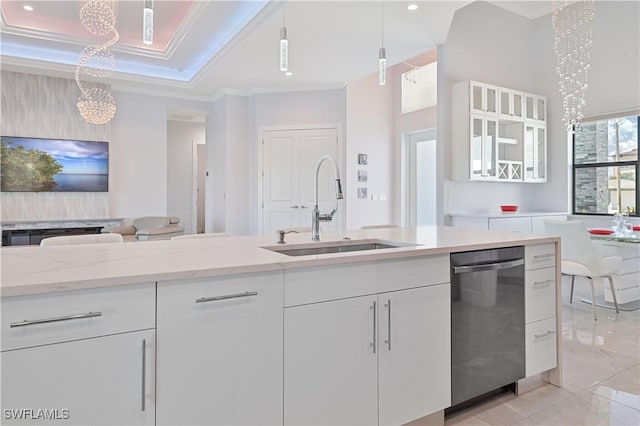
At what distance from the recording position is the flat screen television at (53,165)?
536 cm

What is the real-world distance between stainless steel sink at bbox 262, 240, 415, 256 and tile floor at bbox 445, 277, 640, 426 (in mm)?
952

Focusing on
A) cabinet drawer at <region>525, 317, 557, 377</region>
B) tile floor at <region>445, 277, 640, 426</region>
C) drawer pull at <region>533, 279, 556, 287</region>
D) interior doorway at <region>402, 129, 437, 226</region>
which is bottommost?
tile floor at <region>445, 277, 640, 426</region>

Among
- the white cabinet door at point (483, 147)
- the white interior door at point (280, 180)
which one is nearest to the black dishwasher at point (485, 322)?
the white cabinet door at point (483, 147)

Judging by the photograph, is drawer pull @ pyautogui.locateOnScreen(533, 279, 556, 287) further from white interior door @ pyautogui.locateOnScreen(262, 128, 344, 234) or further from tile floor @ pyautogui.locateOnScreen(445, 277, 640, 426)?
white interior door @ pyautogui.locateOnScreen(262, 128, 344, 234)

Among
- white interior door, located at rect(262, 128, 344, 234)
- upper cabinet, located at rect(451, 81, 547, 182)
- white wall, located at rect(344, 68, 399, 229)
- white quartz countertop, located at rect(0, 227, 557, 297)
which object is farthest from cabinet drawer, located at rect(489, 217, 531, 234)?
white quartz countertop, located at rect(0, 227, 557, 297)

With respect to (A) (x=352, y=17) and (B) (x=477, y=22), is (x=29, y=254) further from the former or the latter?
(B) (x=477, y=22)

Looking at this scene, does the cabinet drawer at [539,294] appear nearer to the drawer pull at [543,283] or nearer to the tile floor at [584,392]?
the drawer pull at [543,283]

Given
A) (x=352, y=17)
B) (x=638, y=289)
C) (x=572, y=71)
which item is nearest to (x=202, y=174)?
(x=352, y=17)

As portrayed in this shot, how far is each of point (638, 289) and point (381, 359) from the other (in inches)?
158

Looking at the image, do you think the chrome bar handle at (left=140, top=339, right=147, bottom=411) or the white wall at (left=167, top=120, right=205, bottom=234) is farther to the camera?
the white wall at (left=167, top=120, right=205, bottom=234)

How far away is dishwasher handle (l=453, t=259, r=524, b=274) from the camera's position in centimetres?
186

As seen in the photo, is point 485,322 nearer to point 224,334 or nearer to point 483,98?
point 224,334

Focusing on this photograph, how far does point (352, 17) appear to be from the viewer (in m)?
3.80

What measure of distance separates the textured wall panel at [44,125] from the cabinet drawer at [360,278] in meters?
5.69
